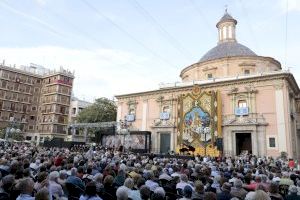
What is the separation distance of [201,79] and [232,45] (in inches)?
315

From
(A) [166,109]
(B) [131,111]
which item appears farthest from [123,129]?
(A) [166,109]

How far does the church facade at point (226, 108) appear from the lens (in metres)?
28.7

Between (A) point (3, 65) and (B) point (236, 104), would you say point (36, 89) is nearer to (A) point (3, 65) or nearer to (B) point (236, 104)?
(A) point (3, 65)

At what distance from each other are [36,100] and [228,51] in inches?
1927

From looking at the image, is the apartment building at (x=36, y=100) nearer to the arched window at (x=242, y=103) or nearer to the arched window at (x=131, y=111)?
the arched window at (x=131, y=111)

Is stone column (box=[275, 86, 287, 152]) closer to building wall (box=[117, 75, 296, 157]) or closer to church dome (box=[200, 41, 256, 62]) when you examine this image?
building wall (box=[117, 75, 296, 157])

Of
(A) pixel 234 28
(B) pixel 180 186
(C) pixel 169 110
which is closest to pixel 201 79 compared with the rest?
(C) pixel 169 110

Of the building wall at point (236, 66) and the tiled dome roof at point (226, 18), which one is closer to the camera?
the building wall at point (236, 66)

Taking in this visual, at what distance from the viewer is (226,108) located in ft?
105

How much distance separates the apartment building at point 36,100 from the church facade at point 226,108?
27.9 metres

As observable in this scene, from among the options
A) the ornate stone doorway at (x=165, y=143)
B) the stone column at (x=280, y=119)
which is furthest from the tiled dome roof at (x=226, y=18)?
the ornate stone doorway at (x=165, y=143)

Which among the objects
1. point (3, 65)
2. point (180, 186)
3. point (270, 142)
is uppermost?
point (3, 65)

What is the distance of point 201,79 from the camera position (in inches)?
1490

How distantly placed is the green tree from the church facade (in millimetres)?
12840
